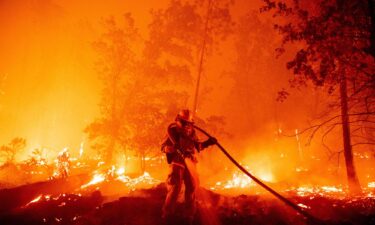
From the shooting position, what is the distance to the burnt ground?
22.4 feet

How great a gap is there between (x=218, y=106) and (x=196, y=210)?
4698 centimetres

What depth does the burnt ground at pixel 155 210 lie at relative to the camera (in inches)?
269

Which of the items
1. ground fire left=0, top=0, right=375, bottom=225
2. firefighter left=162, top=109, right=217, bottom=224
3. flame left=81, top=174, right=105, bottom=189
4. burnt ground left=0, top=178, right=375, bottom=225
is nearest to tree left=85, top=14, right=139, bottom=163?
ground fire left=0, top=0, right=375, bottom=225

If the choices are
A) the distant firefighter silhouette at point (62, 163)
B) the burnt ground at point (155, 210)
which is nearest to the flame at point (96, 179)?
the distant firefighter silhouette at point (62, 163)

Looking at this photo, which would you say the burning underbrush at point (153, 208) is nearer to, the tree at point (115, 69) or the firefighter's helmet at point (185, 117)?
the firefighter's helmet at point (185, 117)

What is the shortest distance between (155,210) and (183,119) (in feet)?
8.19

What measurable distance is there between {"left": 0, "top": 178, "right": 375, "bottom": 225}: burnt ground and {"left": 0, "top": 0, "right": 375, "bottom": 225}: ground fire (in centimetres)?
5

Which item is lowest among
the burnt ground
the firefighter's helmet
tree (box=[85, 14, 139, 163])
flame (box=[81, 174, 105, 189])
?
the burnt ground

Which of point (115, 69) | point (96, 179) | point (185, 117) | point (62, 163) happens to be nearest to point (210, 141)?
point (185, 117)

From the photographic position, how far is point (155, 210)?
24.8 feet

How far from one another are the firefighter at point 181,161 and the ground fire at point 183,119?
0.03 m

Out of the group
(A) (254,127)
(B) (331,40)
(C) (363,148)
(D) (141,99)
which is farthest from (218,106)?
(B) (331,40)

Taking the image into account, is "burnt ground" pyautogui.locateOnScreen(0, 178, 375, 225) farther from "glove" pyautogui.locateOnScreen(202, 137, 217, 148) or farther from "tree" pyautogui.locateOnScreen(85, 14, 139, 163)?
"tree" pyautogui.locateOnScreen(85, 14, 139, 163)

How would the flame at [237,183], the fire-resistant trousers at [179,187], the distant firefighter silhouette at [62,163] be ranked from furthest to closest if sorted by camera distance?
the flame at [237,183] < the distant firefighter silhouette at [62,163] < the fire-resistant trousers at [179,187]
